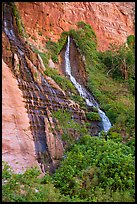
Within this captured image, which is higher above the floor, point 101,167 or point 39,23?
point 39,23

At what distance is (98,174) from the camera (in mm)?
7629

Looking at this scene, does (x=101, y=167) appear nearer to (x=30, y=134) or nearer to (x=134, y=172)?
(x=134, y=172)

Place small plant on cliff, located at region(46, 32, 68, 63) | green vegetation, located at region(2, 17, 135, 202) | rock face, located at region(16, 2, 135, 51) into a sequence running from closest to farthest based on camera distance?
green vegetation, located at region(2, 17, 135, 202)
small plant on cliff, located at region(46, 32, 68, 63)
rock face, located at region(16, 2, 135, 51)

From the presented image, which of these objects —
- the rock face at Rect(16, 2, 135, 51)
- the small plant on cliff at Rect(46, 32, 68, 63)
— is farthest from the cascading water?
the rock face at Rect(16, 2, 135, 51)

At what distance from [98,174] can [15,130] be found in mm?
3123

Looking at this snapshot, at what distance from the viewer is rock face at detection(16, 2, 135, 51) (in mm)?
15742

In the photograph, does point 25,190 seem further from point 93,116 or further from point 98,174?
point 93,116

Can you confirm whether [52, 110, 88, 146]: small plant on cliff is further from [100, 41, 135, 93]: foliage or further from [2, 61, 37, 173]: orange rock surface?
[100, 41, 135, 93]: foliage

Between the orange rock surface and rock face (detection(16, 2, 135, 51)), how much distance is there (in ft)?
18.9

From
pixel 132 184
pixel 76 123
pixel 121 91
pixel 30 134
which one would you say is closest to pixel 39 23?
pixel 121 91

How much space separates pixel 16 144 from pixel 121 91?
7.92m

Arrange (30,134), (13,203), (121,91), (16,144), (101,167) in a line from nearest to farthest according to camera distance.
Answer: (13,203) < (101,167) < (16,144) < (30,134) < (121,91)

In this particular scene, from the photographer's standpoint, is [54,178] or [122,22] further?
Answer: [122,22]

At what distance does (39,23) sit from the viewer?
16.1 meters
